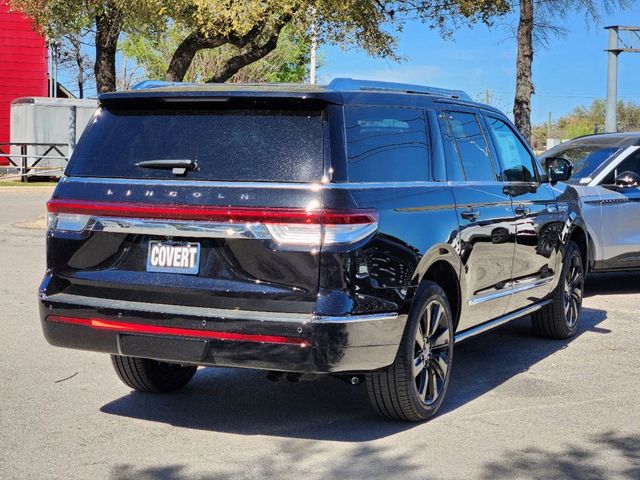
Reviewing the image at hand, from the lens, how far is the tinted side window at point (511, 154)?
7.16 m

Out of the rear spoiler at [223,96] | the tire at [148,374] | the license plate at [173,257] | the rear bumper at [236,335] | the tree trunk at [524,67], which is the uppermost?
the tree trunk at [524,67]

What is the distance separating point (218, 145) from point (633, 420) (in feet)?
9.57

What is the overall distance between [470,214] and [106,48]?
14754 millimetres

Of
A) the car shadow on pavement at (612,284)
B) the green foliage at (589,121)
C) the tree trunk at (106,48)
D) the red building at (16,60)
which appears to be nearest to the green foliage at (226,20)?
the tree trunk at (106,48)

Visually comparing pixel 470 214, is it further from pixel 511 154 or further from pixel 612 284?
pixel 612 284

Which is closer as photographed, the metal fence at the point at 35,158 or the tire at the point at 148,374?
the tire at the point at 148,374

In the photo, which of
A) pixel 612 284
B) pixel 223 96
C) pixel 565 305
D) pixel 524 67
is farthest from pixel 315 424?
pixel 524 67

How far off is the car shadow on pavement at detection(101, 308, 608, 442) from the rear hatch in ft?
3.19

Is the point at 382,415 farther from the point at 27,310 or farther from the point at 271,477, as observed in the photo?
the point at 27,310

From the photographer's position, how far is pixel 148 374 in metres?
6.17

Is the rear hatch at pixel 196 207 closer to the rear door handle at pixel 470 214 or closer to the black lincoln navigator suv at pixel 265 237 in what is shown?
the black lincoln navigator suv at pixel 265 237

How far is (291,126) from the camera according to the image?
5.08 meters

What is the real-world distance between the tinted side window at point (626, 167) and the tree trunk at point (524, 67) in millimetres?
7604

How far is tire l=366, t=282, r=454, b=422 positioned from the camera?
17.6ft
